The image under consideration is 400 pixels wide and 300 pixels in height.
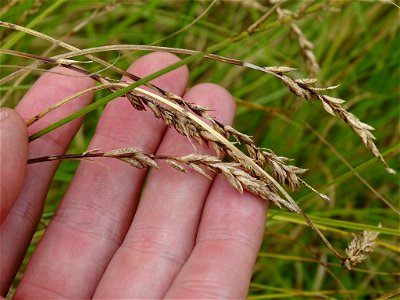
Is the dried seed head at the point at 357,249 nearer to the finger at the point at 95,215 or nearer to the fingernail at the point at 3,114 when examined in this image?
the finger at the point at 95,215

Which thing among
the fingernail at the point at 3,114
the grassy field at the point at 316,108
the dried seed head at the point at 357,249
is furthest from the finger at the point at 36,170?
the dried seed head at the point at 357,249

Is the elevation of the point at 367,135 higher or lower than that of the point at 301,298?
higher

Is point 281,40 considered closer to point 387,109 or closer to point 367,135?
point 387,109

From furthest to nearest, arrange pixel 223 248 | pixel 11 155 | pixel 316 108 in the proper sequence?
pixel 316 108, pixel 223 248, pixel 11 155

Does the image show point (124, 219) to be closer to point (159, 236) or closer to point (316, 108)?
point (159, 236)

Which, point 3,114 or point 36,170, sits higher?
point 3,114

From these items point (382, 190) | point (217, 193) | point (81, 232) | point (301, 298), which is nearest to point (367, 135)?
point (217, 193)

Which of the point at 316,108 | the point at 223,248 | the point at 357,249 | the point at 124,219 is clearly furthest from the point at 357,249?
the point at 316,108
